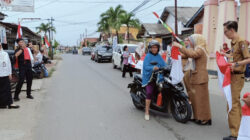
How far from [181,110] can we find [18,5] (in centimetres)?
1291

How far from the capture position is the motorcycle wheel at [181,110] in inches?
194

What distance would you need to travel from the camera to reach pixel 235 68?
3.88 meters

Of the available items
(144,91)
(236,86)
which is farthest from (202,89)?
(144,91)

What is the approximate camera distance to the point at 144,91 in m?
5.91

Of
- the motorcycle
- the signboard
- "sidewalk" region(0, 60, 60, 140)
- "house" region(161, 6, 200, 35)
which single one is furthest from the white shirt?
"house" region(161, 6, 200, 35)

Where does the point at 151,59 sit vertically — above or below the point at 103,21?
below

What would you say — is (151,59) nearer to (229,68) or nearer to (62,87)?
(229,68)

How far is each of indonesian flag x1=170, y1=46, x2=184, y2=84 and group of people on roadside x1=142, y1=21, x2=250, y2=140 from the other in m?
0.18

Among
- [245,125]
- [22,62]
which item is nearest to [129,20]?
[22,62]

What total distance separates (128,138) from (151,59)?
185 centimetres

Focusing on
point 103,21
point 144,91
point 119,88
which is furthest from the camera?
point 103,21

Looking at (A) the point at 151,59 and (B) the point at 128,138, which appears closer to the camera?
(B) the point at 128,138

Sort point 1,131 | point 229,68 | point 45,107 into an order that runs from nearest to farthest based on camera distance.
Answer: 1. point 229,68
2. point 1,131
3. point 45,107

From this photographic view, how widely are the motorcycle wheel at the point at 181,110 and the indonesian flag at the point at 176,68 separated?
45 centimetres
